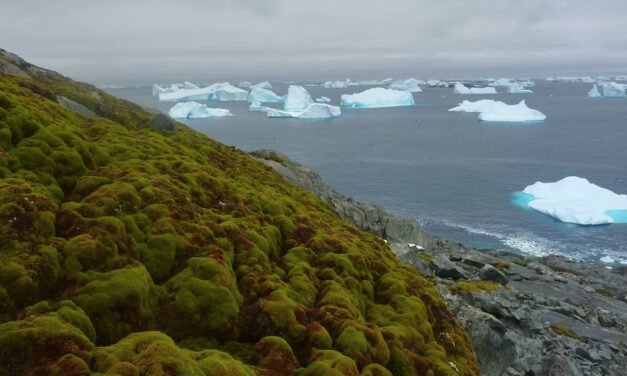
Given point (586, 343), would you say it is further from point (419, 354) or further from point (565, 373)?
point (419, 354)

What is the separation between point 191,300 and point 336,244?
791 cm

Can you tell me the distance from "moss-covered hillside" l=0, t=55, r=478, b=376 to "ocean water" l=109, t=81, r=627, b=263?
6124 cm

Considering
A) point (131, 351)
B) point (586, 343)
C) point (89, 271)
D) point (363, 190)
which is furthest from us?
point (363, 190)

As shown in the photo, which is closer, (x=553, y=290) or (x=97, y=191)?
(x=97, y=191)

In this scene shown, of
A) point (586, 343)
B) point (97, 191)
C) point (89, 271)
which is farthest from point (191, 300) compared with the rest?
point (586, 343)

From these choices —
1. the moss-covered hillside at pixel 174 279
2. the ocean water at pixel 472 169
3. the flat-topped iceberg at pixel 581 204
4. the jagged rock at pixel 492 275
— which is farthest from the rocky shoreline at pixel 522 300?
the flat-topped iceberg at pixel 581 204

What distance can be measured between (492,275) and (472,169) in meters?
78.1

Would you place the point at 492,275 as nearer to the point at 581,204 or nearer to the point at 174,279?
the point at 174,279

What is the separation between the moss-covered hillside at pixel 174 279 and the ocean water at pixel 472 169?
6124 cm

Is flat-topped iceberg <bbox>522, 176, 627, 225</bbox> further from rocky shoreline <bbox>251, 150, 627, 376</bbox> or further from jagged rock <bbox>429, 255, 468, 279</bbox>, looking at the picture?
jagged rock <bbox>429, 255, 468, 279</bbox>

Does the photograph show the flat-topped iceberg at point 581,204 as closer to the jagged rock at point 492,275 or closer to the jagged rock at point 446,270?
the jagged rock at point 492,275

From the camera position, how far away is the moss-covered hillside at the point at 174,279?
11.4m

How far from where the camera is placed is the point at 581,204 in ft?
277

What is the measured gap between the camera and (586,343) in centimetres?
3416
